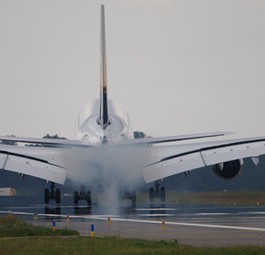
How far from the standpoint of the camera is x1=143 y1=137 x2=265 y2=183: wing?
58.7m

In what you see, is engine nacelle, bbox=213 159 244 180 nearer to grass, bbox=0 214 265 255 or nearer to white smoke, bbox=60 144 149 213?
white smoke, bbox=60 144 149 213

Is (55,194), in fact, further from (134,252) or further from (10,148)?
(134,252)

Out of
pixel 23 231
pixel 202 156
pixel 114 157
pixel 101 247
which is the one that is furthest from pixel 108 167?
Result: pixel 101 247

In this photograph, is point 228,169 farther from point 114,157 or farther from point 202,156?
point 114,157

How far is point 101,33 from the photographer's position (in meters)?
64.5

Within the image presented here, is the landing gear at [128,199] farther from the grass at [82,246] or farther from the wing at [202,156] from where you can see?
the grass at [82,246]

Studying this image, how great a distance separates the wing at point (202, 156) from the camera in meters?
58.7

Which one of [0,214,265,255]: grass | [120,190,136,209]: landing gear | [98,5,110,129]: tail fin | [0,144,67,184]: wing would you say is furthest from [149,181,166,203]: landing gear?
[0,214,265,255]: grass

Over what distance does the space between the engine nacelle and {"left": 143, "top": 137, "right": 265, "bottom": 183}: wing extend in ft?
7.96

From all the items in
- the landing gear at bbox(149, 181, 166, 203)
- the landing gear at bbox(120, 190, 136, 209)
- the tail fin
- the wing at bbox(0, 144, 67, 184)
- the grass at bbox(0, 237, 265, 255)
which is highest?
the tail fin

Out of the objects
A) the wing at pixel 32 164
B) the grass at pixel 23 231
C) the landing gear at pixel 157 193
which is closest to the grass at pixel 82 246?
the grass at pixel 23 231

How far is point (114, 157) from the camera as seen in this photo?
5853cm

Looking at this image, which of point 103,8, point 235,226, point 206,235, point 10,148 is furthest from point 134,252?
point 103,8

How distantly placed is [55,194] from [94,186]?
866 centimetres
